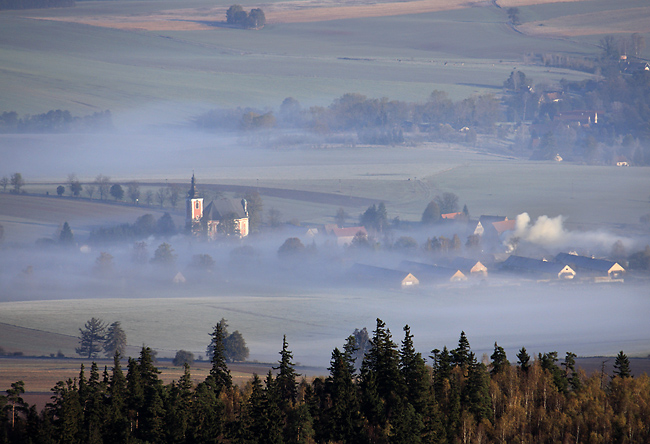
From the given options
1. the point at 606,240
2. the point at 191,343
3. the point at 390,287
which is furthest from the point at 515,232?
the point at 191,343

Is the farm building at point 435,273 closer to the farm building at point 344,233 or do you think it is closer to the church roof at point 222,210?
the farm building at point 344,233

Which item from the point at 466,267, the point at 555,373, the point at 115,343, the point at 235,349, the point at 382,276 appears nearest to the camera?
the point at 555,373

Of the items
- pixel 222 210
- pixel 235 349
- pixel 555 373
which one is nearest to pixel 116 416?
pixel 555 373

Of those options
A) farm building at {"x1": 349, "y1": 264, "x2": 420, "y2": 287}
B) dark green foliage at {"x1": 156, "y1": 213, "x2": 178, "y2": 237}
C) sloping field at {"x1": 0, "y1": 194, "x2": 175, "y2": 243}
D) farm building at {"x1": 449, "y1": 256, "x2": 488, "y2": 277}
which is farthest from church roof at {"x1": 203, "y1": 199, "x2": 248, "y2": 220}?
farm building at {"x1": 449, "y1": 256, "x2": 488, "y2": 277}

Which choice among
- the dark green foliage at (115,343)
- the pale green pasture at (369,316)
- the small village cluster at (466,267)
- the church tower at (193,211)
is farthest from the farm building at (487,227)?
the dark green foliage at (115,343)

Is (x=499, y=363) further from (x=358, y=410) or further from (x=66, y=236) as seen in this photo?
(x=66, y=236)

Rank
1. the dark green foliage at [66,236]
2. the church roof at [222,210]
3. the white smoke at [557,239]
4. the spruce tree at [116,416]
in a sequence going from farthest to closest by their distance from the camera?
the church roof at [222,210] < the white smoke at [557,239] < the dark green foliage at [66,236] < the spruce tree at [116,416]
